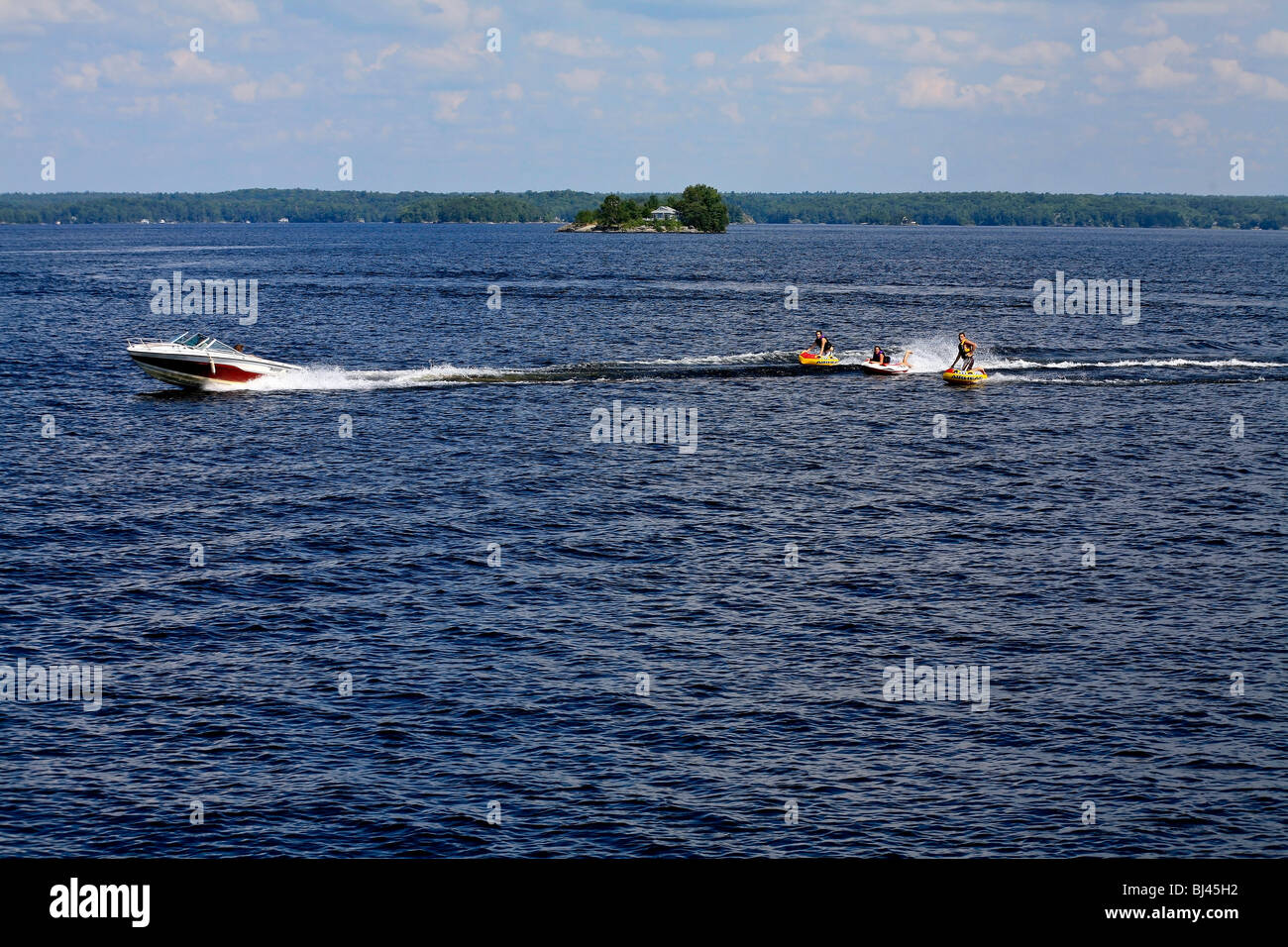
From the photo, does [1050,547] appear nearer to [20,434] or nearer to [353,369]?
[20,434]

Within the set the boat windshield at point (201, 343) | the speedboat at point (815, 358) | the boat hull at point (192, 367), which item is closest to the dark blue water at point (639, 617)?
the boat hull at point (192, 367)

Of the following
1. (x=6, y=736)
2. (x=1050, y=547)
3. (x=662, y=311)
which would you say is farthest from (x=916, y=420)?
(x=662, y=311)

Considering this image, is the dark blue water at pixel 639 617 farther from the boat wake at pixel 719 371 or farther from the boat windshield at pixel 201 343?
the boat windshield at pixel 201 343

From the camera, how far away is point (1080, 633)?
41500 mm

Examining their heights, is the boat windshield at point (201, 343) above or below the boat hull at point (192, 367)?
above

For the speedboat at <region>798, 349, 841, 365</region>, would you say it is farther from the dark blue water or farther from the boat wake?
the dark blue water

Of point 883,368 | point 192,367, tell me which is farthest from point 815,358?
point 192,367

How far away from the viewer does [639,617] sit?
140 ft

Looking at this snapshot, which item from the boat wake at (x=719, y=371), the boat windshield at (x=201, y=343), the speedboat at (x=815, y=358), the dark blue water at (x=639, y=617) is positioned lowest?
the dark blue water at (x=639, y=617)

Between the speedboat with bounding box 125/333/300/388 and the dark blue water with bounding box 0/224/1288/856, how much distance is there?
5.75ft

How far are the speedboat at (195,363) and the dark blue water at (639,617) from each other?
175cm

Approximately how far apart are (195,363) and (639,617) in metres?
52.0

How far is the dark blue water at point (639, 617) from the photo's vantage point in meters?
29.7
